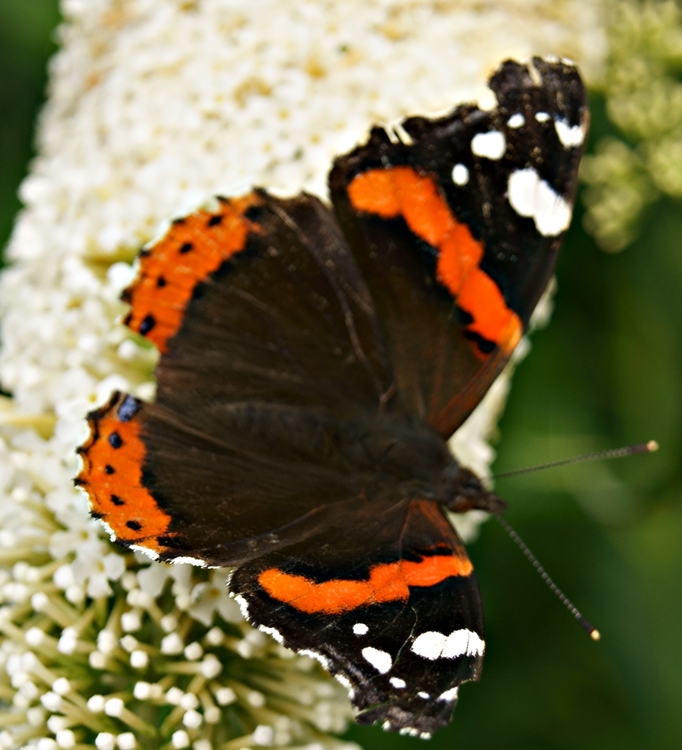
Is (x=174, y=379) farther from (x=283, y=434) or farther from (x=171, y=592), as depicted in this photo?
(x=171, y=592)

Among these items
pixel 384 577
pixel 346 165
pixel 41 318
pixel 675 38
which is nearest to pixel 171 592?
pixel 384 577

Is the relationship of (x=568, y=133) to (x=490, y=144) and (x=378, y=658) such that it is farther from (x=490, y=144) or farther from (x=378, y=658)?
(x=378, y=658)

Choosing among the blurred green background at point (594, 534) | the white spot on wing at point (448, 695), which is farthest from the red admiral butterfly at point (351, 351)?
the blurred green background at point (594, 534)

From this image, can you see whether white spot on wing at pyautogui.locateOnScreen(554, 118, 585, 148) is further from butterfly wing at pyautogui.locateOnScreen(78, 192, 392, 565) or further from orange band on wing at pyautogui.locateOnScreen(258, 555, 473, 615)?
orange band on wing at pyautogui.locateOnScreen(258, 555, 473, 615)

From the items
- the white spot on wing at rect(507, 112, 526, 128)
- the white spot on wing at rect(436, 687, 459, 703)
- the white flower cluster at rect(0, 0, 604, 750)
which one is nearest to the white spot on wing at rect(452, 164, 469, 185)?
the white spot on wing at rect(507, 112, 526, 128)

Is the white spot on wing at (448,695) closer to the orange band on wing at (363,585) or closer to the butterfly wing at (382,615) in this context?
the butterfly wing at (382,615)

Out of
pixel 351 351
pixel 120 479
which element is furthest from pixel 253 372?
pixel 120 479
